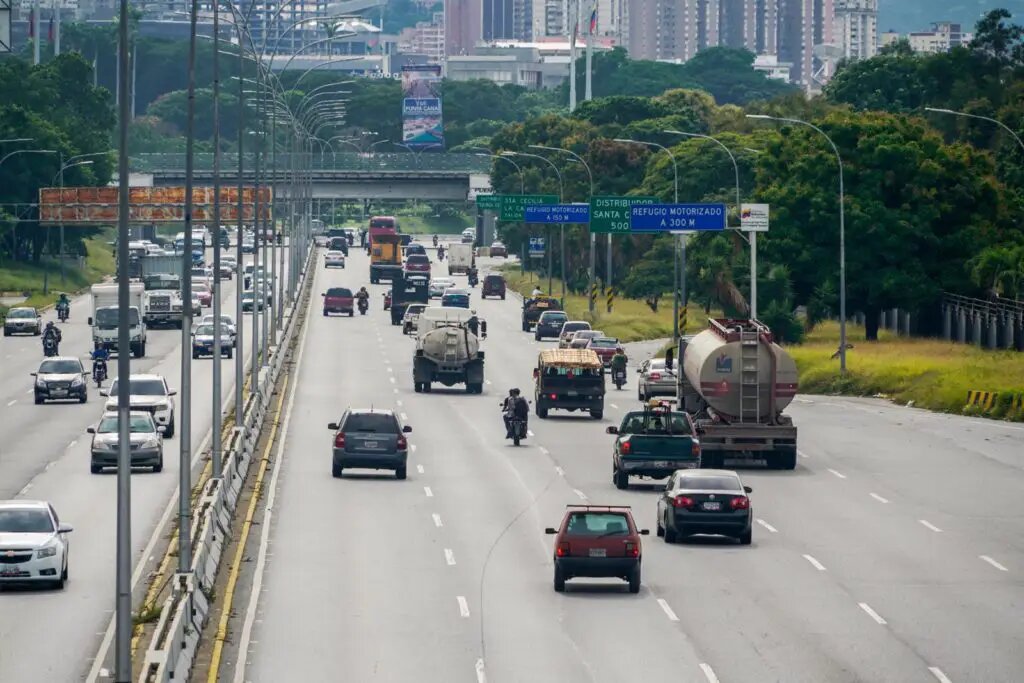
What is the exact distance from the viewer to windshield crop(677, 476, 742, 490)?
42.5 metres

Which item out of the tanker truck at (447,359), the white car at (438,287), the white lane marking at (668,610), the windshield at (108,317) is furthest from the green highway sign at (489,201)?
the white lane marking at (668,610)

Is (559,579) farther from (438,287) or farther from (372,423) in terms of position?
(438,287)

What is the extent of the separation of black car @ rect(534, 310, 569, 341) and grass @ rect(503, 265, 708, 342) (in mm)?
2249

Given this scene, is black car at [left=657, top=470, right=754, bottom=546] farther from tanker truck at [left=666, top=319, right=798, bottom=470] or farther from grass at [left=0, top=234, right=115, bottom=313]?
grass at [left=0, top=234, right=115, bottom=313]

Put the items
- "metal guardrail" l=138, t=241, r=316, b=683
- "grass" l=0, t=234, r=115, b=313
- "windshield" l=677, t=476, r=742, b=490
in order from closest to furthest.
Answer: "metal guardrail" l=138, t=241, r=316, b=683, "windshield" l=677, t=476, r=742, b=490, "grass" l=0, t=234, r=115, b=313

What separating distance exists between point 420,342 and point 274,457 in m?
20.5

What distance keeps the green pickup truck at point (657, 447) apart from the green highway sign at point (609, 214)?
52.2 metres

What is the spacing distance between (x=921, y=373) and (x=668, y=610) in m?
45.6

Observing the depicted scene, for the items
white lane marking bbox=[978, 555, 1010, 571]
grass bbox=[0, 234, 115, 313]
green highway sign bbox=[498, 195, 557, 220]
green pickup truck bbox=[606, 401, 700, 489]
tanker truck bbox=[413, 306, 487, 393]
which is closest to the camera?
white lane marking bbox=[978, 555, 1010, 571]

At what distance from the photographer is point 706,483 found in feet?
140

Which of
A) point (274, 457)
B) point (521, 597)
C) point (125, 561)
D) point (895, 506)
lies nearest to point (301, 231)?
point (274, 457)

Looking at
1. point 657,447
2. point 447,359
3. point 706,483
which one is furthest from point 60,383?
point 706,483

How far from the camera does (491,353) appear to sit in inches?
3964

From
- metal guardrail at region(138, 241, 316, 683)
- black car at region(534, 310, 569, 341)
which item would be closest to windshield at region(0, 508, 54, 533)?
metal guardrail at region(138, 241, 316, 683)
